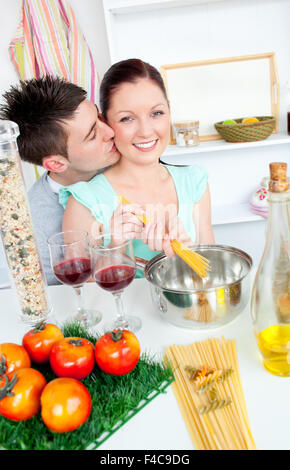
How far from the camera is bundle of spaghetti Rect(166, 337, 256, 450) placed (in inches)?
24.6

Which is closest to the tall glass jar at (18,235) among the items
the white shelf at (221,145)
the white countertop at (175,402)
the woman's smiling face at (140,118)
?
the white countertop at (175,402)

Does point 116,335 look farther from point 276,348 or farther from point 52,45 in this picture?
point 52,45

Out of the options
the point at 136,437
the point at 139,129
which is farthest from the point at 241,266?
the point at 139,129

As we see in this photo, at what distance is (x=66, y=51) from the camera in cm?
236

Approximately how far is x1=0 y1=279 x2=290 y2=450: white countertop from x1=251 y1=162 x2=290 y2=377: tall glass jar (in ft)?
0.15

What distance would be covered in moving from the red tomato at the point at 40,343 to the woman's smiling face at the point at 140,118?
844mm

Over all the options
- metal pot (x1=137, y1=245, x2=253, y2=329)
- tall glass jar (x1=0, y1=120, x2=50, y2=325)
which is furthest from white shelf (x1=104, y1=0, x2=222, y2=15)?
metal pot (x1=137, y1=245, x2=253, y2=329)

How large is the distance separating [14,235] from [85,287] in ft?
1.11

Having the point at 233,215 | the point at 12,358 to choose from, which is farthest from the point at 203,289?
the point at 233,215

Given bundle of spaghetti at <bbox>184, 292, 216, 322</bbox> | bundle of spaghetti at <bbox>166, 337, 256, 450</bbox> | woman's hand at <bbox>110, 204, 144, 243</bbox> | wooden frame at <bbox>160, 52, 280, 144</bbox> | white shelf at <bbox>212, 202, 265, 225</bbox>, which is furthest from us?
white shelf at <bbox>212, 202, 265, 225</bbox>

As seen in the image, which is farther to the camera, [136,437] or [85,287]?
[85,287]

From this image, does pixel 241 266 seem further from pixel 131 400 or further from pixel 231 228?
pixel 231 228

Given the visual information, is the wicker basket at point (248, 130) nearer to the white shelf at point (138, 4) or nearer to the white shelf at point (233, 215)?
the white shelf at point (233, 215)

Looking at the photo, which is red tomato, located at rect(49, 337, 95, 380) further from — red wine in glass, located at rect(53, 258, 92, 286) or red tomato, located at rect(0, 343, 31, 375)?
red wine in glass, located at rect(53, 258, 92, 286)
